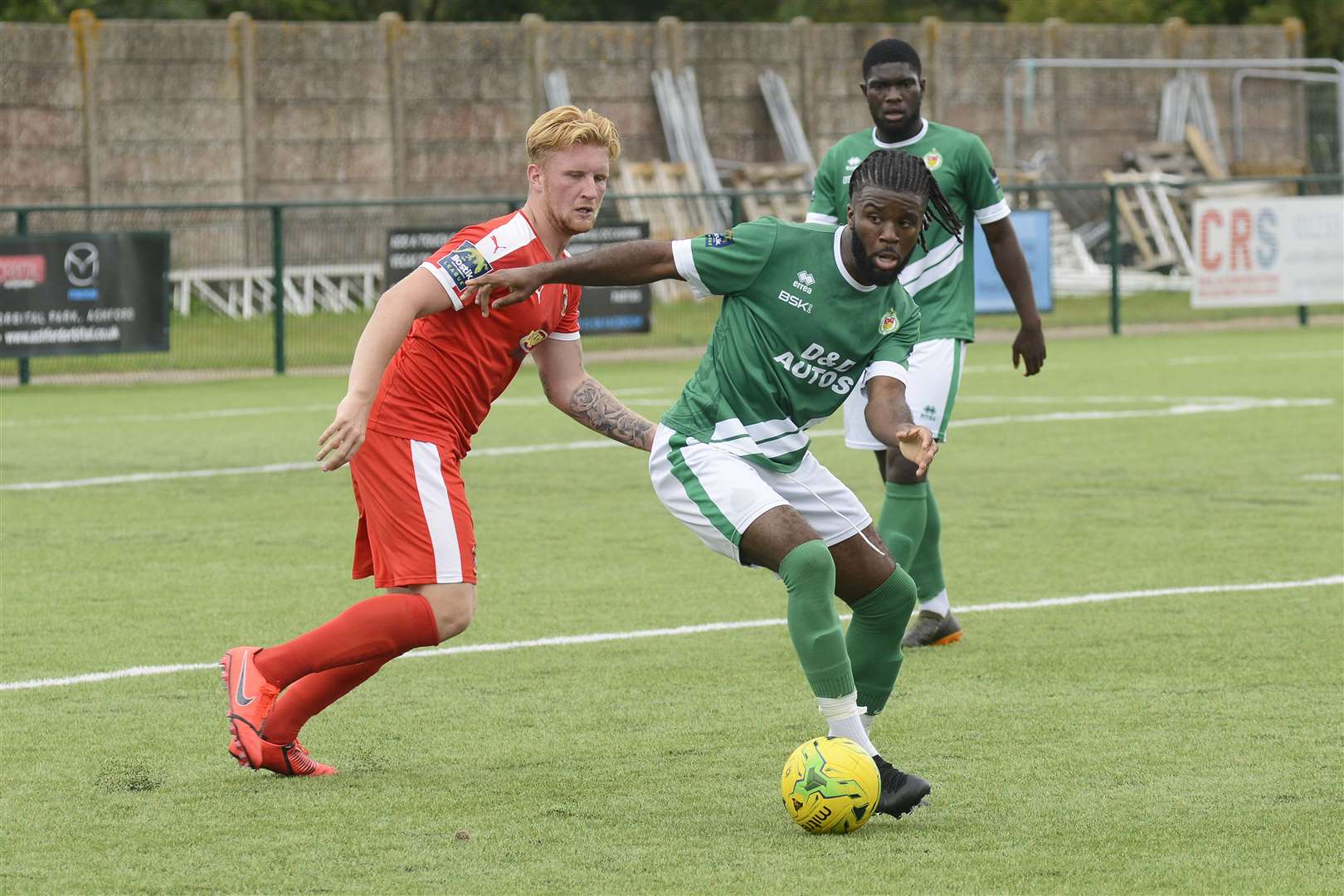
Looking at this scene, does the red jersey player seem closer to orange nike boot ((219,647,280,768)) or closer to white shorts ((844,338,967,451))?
orange nike boot ((219,647,280,768))

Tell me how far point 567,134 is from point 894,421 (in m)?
1.18

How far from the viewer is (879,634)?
579cm

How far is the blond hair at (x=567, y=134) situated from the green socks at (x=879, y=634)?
1.40 meters

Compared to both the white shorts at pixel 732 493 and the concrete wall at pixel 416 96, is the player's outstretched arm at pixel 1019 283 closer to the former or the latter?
the white shorts at pixel 732 493

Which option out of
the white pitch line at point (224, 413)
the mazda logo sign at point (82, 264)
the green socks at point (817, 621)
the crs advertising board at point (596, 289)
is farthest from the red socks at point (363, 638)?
the crs advertising board at point (596, 289)

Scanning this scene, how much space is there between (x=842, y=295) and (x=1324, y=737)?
6.76 feet

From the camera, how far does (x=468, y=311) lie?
19.0 feet

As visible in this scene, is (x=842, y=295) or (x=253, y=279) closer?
(x=842, y=295)

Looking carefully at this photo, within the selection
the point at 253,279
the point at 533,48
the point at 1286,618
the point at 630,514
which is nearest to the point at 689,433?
the point at 1286,618

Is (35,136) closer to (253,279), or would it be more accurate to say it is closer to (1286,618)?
(253,279)

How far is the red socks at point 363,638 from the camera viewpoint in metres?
5.71

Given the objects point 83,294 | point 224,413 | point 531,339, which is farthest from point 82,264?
point 531,339

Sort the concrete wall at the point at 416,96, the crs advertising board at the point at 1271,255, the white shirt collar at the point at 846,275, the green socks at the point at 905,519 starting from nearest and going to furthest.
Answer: the white shirt collar at the point at 846,275 → the green socks at the point at 905,519 → the crs advertising board at the point at 1271,255 → the concrete wall at the point at 416,96

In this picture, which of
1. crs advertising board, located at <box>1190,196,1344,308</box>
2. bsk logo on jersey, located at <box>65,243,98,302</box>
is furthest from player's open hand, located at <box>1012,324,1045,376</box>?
crs advertising board, located at <box>1190,196,1344,308</box>
